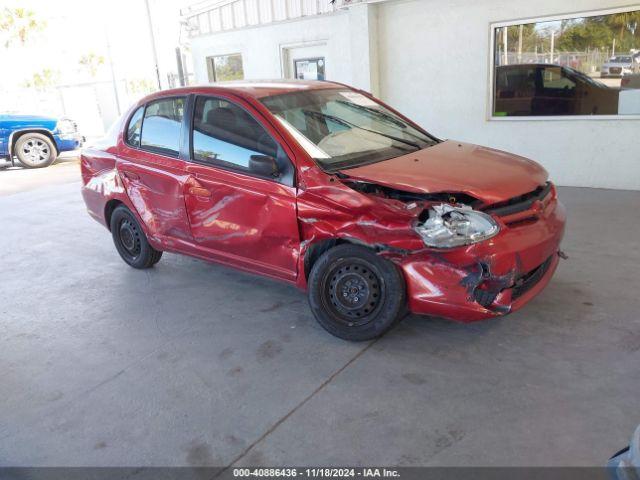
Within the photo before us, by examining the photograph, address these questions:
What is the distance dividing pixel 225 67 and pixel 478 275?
941 cm

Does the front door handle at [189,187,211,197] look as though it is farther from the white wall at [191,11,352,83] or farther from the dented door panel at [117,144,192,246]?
the white wall at [191,11,352,83]

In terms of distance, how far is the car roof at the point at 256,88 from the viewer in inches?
156

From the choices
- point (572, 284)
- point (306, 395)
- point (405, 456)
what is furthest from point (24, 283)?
point (572, 284)

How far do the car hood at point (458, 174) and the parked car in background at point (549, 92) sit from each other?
3.86 meters

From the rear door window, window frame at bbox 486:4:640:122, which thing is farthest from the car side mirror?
window frame at bbox 486:4:640:122

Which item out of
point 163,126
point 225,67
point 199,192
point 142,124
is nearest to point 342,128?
point 199,192

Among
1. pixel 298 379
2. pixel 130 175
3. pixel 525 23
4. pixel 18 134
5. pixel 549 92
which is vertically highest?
pixel 525 23

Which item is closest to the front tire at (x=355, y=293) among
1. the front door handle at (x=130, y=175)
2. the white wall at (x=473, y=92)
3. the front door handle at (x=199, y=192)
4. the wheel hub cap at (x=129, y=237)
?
the front door handle at (x=199, y=192)

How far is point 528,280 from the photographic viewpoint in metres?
3.34

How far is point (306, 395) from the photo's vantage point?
2963mm

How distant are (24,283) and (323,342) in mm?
3301

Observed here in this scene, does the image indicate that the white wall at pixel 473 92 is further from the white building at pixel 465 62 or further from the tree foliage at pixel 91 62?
the tree foliage at pixel 91 62

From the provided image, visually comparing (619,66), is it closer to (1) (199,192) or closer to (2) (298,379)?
(1) (199,192)

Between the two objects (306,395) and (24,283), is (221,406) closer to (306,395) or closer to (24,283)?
(306,395)
